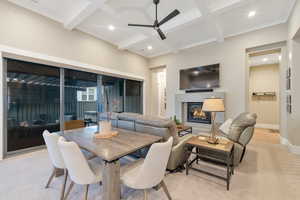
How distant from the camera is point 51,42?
136 inches

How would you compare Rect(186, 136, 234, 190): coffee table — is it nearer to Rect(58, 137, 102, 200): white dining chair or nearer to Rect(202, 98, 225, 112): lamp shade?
Rect(202, 98, 225, 112): lamp shade

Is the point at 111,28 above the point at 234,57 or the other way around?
above

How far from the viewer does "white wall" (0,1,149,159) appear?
2830 millimetres

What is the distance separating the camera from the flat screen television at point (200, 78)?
4.72m

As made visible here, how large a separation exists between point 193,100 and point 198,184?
3605 millimetres

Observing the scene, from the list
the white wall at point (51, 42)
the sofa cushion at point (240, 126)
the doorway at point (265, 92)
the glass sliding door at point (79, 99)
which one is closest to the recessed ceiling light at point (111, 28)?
the white wall at point (51, 42)

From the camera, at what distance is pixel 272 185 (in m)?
1.86

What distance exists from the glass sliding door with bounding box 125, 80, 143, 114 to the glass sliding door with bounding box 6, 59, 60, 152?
281cm

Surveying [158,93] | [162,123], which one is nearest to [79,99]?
[162,123]

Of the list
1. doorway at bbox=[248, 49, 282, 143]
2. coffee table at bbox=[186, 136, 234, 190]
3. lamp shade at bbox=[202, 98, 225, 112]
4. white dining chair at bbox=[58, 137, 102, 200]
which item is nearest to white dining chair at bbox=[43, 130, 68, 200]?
white dining chair at bbox=[58, 137, 102, 200]

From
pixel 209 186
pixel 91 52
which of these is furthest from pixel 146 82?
pixel 209 186

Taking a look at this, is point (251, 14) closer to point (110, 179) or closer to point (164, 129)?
point (164, 129)

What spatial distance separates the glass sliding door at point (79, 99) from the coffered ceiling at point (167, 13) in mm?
1443

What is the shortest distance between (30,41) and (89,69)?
4.94 feet
